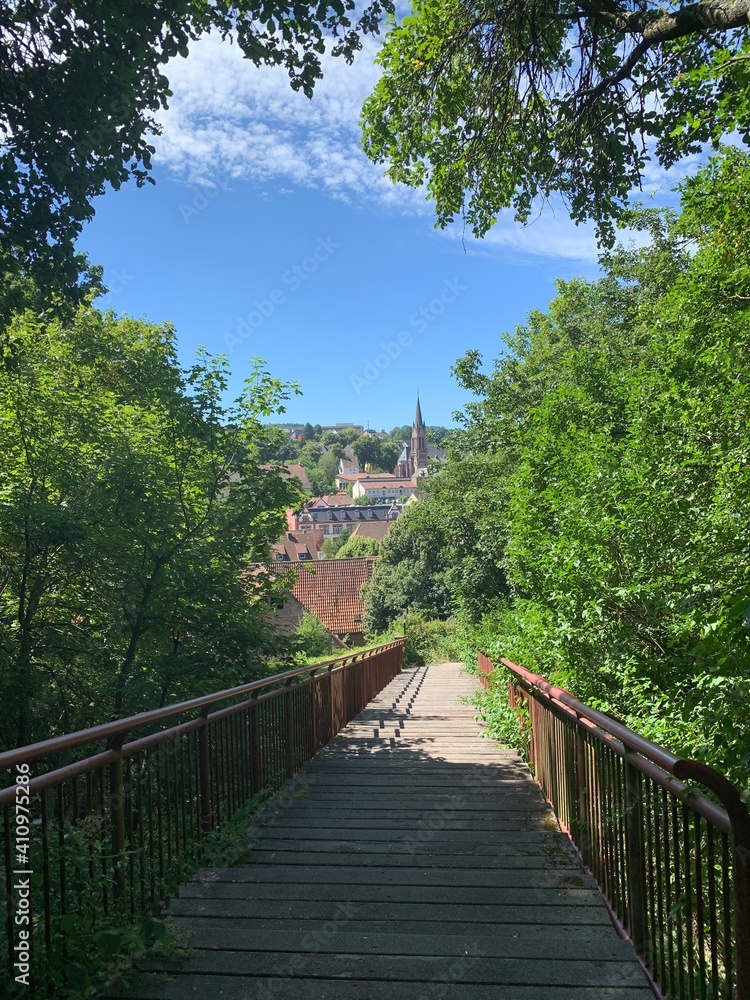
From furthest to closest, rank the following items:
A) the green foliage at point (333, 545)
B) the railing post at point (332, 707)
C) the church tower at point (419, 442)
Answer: the church tower at point (419, 442) < the green foliage at point (333, 545) < the railing post at point (332, 707)

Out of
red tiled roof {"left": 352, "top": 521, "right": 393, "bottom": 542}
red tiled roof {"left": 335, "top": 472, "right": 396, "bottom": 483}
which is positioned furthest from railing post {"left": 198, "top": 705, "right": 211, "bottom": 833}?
red tiled roof {"left": 335, "top": 472, "right": 396, "bottom": 483}

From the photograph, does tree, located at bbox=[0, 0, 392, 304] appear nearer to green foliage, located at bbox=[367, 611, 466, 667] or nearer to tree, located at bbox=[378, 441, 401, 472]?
green foliage, located at bbox=[367, 611, 466, 667]

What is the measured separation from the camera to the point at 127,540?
9.38 metres

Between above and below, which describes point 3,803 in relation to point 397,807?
above

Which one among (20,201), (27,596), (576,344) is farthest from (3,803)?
(576,344)

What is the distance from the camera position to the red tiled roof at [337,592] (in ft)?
135

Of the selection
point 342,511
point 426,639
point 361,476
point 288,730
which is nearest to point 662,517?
point 288,730

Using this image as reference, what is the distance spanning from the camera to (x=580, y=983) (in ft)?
8.13

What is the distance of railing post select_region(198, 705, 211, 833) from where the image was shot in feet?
13.3

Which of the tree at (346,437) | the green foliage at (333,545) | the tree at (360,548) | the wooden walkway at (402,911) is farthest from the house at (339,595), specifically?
the tree at (346,437)

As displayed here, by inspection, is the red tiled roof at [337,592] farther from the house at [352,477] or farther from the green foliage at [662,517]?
the house at [352,477]

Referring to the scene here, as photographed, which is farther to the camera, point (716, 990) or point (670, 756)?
point (670, 756)

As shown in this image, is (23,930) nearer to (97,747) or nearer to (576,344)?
(97,747)

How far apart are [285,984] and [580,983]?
42.4 inches
